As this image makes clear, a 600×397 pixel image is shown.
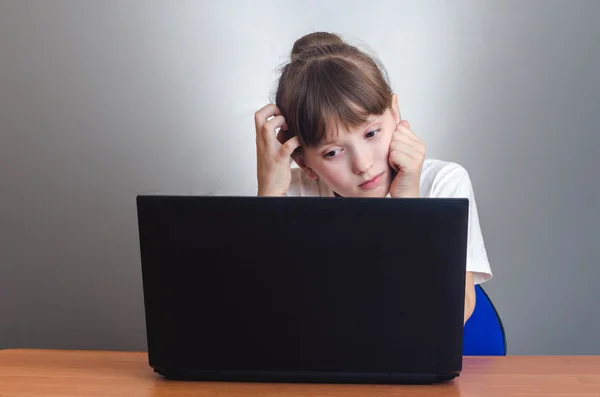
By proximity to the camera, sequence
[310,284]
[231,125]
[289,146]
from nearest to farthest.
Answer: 1. [310,284]
2. [289,146]
3. [231,125]

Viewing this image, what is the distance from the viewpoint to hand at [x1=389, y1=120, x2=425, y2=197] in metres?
1.39

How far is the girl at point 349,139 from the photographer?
140 cm

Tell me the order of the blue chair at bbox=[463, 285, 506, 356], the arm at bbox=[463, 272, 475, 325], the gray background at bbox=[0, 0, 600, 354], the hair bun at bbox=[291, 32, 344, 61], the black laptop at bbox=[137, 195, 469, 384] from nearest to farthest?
the black laptop at bbox=[137, 195, 469, 384] < the arm at bbox=[463, 272, 475, 325] < the blue chair at bbox=[463, 285, 506, 356] < the hair bun at bbox=[291, 32, 344, 61] < the gray background at bbox=[0, 0, 600, 354]

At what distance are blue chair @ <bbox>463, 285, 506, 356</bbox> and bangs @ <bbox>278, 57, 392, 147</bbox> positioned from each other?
47 centimetres

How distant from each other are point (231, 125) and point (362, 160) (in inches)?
42.0

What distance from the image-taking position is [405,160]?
139 cm

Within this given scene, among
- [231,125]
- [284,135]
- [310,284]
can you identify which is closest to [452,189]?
[284,135]

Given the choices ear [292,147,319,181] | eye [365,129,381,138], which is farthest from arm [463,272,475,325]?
ear [292,147,319,181]

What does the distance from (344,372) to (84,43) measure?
1851 mm

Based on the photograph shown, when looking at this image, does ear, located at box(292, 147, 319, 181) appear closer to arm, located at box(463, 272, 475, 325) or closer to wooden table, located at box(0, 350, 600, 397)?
arm, located at box(463, 272, 475, 325)

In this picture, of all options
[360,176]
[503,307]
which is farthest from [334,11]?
[503,307]

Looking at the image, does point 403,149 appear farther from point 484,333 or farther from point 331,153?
point 484,333

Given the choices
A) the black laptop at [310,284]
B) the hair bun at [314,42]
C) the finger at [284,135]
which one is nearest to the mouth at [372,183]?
the finger at [284,135]

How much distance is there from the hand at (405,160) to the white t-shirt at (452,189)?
0.42ft
